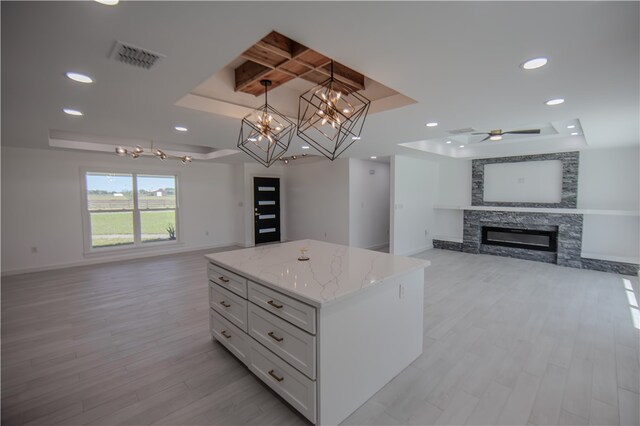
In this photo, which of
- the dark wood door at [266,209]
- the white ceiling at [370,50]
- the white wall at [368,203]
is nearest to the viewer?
the white ceiling at [370,50]

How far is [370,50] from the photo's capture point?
183 cm

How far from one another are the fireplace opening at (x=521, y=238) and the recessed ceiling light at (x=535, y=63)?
5.47 meters

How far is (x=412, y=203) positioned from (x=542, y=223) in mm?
2661

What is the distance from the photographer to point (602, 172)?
5.60 meters

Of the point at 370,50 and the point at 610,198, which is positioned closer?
the point at 370,50

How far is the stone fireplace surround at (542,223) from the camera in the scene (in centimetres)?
571

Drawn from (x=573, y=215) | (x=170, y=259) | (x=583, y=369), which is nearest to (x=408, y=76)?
(x=583, y=369)

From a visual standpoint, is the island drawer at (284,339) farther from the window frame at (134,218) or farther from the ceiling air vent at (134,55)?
the window frame at (134,218)

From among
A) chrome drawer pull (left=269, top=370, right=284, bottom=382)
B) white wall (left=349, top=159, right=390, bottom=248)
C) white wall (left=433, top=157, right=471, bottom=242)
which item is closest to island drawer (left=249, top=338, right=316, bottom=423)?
chrome drawer pull (left=269, top=370, right=284, bottom=382)

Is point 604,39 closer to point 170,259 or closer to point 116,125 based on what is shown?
point 116,125

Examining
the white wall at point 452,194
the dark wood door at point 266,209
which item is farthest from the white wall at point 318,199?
the white wall at point 452,194

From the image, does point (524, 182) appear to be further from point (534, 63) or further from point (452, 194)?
point (534, 63)

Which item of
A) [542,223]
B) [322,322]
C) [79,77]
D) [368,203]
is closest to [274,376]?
[322,322]

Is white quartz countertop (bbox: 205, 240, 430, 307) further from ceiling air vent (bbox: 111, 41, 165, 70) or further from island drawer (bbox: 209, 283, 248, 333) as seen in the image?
ceiling air vent (bbox: 111, 41, 165, 70)
